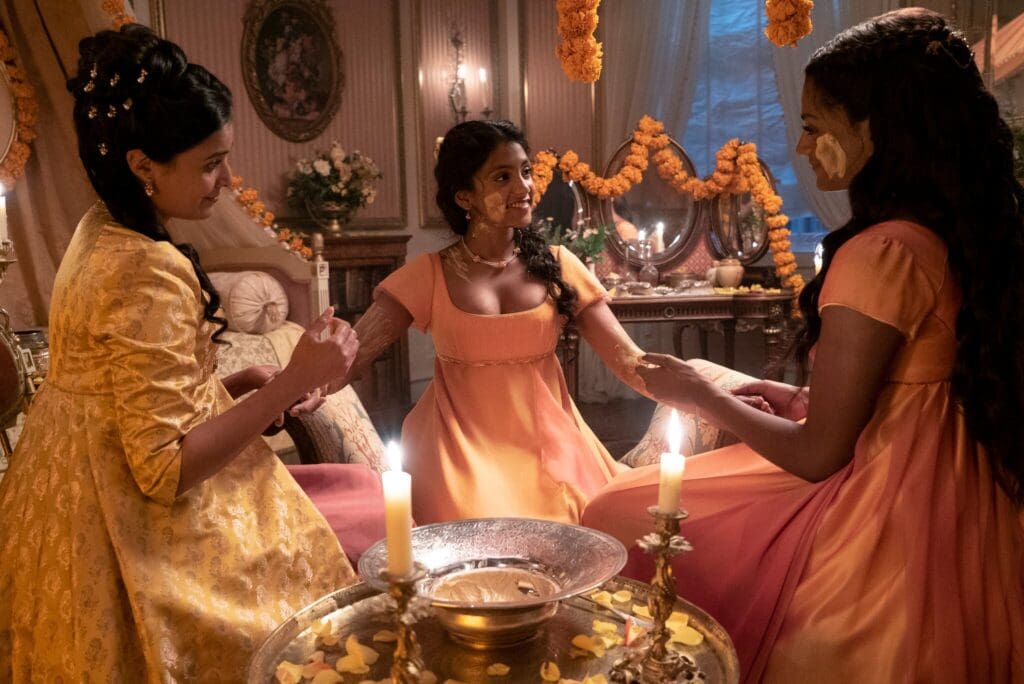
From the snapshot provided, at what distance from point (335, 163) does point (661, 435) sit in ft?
14.0

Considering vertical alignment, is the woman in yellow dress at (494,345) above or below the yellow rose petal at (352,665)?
above

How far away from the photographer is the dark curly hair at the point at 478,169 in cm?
241

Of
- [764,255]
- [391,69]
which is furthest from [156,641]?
[391,69]

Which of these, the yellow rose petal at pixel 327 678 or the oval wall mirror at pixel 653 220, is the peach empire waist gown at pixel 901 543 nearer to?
the yellow rose petal at pixel 327 678

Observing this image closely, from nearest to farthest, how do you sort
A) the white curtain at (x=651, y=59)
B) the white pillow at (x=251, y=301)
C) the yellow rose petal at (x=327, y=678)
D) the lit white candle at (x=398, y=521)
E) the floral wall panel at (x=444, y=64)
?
the lit white candle at (x=398, y=521) < the yellow rose petal at (x=327, y=678) < the white pillow at (x=251, y=301) < the white curtain at (x=651, y=59) < the floral wall panel at (x=444, y=64)

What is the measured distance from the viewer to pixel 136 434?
4.32 ft

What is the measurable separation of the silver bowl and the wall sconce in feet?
18.4

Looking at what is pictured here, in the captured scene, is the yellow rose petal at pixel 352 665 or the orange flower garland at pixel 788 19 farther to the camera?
the orange flower garland at pixel 788 19

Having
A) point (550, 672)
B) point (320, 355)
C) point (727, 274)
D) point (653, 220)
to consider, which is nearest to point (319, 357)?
point (320, 355)

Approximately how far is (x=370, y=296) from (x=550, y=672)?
5057mm

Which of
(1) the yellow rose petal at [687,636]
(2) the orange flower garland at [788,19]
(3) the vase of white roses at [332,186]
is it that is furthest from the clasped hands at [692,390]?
(3) the vase of white roses at [332,186]

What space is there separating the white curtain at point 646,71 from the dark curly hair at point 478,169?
12.6ft

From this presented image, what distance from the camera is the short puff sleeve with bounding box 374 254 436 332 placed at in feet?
8.08

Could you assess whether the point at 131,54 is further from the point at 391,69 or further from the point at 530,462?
the point at 391,69
